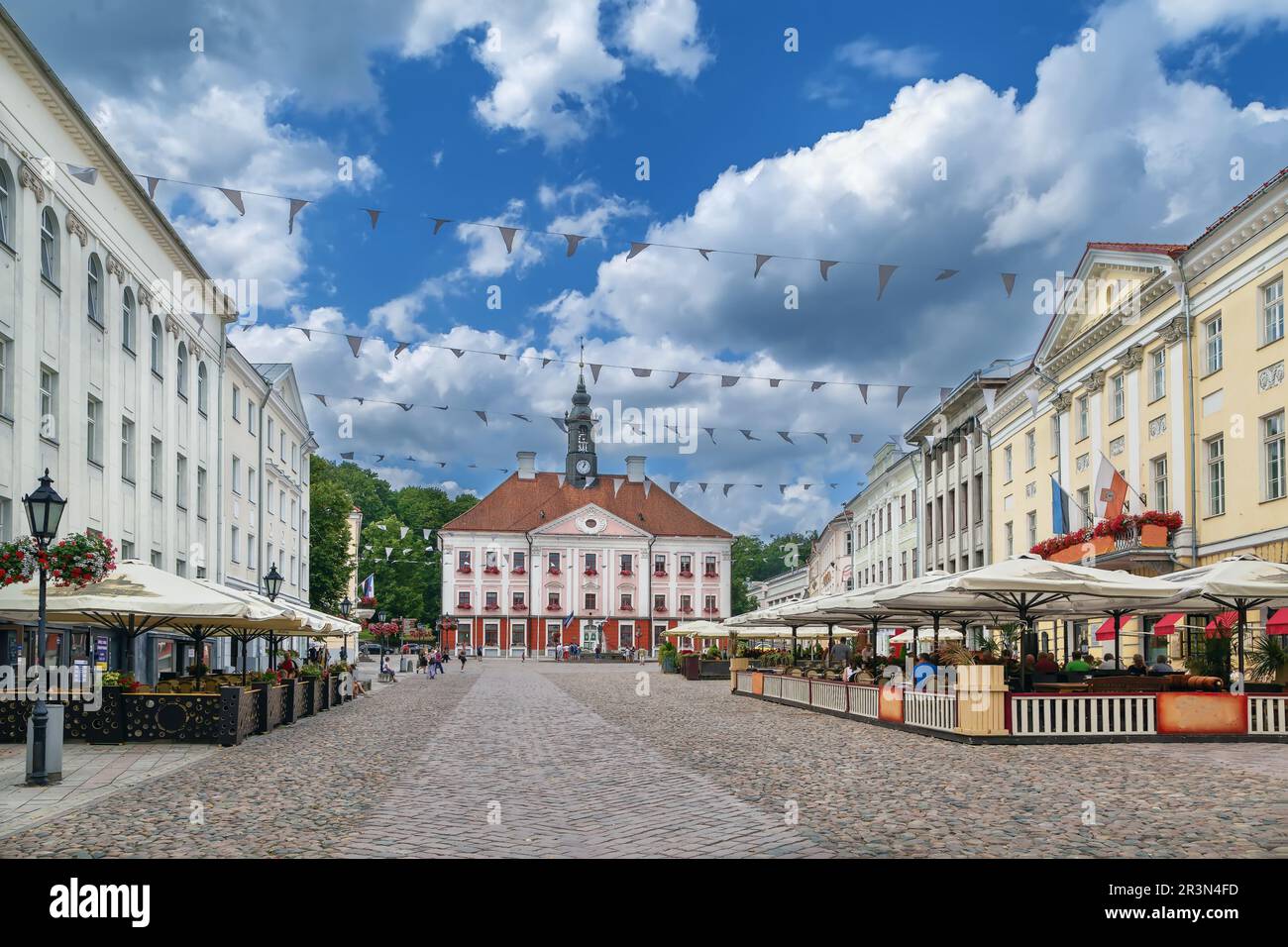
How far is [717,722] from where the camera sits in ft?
76.8

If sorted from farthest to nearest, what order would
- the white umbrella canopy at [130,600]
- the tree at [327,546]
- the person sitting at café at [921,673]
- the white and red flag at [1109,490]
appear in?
the tree at [327,546] → the white and red flag at [1109,490] → the person sitting at café at [921,673] → the white umbrella canopy at [130,600]

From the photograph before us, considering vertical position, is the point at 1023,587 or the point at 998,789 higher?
the point at 1023,587

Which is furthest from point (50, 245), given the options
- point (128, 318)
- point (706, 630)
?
point (706, 630)

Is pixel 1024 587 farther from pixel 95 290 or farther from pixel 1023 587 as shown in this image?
pixel 95 290

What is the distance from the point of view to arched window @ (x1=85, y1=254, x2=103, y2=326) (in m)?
25.6

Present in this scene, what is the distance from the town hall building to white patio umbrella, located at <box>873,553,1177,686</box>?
252 ft

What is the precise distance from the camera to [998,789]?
40.5ft

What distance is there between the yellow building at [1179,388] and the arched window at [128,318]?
2425 cm

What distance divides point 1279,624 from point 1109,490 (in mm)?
8719

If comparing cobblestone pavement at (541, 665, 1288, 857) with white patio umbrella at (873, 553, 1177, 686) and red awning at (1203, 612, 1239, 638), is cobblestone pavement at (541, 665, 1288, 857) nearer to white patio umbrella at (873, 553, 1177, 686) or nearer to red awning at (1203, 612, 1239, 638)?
white patio umbrella at (873, 553, 1177, 686)

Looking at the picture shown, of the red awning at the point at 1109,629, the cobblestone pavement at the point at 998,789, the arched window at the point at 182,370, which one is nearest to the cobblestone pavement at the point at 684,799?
the cobblestone pavement at the point at 998,789

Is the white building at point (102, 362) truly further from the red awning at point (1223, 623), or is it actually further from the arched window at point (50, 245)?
the red awning at point (1223, 623)

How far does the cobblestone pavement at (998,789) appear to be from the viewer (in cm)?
903
